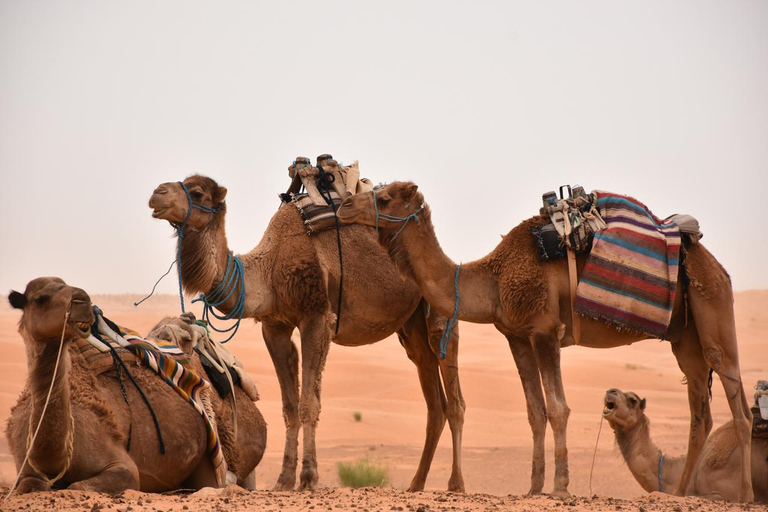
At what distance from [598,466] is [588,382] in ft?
42.5

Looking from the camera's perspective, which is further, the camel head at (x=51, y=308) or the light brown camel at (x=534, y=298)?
the light brown camel at (x=534, y=298)

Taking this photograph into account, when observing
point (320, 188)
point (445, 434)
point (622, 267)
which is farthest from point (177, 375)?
point (445, 434)

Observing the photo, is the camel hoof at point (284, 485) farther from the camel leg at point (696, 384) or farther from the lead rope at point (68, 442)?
the camel leg at point (696, 384)

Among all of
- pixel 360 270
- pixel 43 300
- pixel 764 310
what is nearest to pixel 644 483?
pixel 360 270

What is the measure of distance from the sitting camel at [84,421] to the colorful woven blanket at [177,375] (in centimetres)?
5

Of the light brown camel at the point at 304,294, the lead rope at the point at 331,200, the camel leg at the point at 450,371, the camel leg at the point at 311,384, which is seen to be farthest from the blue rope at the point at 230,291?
the camel leg at the point at 450,371

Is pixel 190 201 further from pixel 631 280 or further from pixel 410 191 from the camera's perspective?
pixel 631 280

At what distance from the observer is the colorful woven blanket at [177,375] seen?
709 centimetres

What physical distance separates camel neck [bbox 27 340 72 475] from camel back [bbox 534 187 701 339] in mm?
4115

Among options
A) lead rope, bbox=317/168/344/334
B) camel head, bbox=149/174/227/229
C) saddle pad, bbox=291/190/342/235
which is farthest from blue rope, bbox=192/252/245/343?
lead rope, bbox=317/168/344/334

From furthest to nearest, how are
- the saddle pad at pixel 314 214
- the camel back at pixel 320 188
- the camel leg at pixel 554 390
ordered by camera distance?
the camel back at pixel 320 188
the saddle pad at pixel 314 214
the camel leg at pixel 554 390

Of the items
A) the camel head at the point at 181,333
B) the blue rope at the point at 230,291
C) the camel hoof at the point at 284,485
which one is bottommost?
the camel hoof at the point at 284,485

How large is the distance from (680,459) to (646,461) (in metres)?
0.33

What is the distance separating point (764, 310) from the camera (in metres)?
69.6
